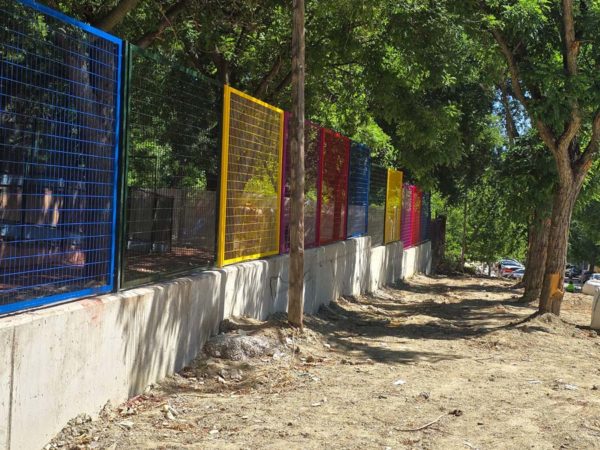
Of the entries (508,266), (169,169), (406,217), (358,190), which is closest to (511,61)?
(358,190)

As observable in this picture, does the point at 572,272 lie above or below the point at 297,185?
below

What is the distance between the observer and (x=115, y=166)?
5219 millimetres

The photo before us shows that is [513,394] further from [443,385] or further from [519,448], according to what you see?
[519,448]

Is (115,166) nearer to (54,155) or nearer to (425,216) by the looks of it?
(54,155)

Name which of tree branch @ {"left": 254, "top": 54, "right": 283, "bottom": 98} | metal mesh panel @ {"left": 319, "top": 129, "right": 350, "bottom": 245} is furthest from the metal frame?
metal mesh panel @ {"left": 319, "top": 129, "right": 350, "bottom": 245}

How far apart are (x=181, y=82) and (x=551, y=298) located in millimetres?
7539

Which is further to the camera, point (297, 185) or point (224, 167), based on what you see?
point (297, 185)

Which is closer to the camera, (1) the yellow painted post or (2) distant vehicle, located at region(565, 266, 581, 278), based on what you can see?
(1) the yellow painted post

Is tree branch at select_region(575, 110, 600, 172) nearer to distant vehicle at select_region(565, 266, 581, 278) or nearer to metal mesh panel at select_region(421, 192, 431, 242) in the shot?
metal mesh panel at select_region(421, 192, 431, 242)

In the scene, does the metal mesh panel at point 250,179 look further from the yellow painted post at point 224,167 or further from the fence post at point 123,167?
the fence post at point 123,167

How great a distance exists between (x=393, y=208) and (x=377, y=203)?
2.37 meters

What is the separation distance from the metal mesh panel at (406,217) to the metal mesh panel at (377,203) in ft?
10.3

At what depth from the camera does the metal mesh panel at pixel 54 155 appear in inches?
160

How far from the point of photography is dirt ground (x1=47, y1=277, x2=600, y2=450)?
15.3 ft
